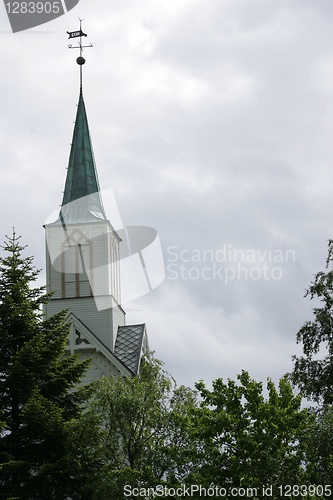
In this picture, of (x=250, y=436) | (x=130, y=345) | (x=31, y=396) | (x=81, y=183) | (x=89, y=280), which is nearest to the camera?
(x=250, y=436)

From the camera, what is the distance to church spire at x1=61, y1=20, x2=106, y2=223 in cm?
3547

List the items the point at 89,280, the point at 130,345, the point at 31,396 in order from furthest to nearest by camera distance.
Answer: the point at 89,280, the point at 130,345, the point at 31,396

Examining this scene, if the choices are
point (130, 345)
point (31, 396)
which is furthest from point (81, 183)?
point (31, 396)

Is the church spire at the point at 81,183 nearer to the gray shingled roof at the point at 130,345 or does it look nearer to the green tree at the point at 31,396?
the gray shingled roof at the point at 130,345

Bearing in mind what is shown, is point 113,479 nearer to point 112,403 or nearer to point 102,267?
point 112,403

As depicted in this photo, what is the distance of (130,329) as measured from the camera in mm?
34562

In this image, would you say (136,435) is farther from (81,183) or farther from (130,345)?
(81,183)

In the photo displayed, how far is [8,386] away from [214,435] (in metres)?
6.02

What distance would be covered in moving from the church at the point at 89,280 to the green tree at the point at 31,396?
9098mm

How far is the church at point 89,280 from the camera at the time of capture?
103 ft

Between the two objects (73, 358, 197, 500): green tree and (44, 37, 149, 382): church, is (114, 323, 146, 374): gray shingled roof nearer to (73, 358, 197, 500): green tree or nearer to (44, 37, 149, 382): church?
(44, 37, 149, 382): church

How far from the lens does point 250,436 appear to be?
1802 cm

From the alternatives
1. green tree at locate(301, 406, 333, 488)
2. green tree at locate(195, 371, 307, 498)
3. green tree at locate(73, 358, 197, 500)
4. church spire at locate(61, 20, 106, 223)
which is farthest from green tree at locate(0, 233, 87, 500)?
church spire at locate(61, 20, 106, 223)

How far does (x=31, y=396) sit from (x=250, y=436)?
6391 millimetres
